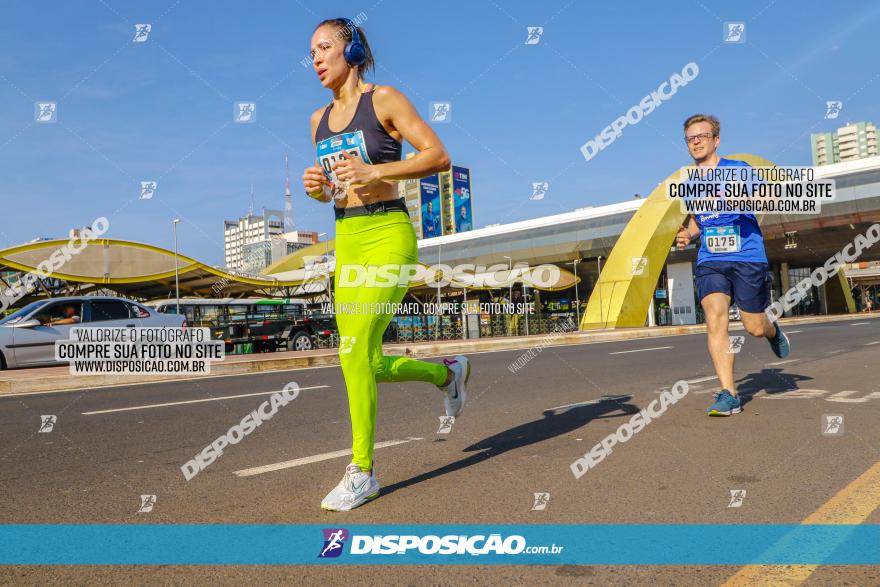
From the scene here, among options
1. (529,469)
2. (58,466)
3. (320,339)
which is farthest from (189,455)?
(320,339)

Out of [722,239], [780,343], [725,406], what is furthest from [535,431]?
[780,343]

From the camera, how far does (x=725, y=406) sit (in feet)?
15.0

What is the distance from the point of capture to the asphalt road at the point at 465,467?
1.96 metres

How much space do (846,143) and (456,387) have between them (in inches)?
8393

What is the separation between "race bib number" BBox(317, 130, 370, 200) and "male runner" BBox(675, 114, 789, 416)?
3.04 m

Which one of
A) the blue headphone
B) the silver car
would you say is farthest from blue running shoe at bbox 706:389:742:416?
the silver car

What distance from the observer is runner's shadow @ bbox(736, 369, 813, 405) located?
19.1 feet

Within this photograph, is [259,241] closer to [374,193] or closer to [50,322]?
[50,322]

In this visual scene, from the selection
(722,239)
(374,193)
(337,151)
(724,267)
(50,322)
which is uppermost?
(337,151)

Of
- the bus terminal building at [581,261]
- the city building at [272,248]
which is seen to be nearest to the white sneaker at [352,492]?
the bus terminal building at [581,261]

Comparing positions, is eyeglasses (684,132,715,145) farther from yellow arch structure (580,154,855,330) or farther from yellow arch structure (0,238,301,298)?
yellow arch structure (580,154,855,330)

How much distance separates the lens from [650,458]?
331cm

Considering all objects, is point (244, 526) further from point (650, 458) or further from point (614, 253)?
point (614, 253)

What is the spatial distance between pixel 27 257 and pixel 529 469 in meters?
29.3
